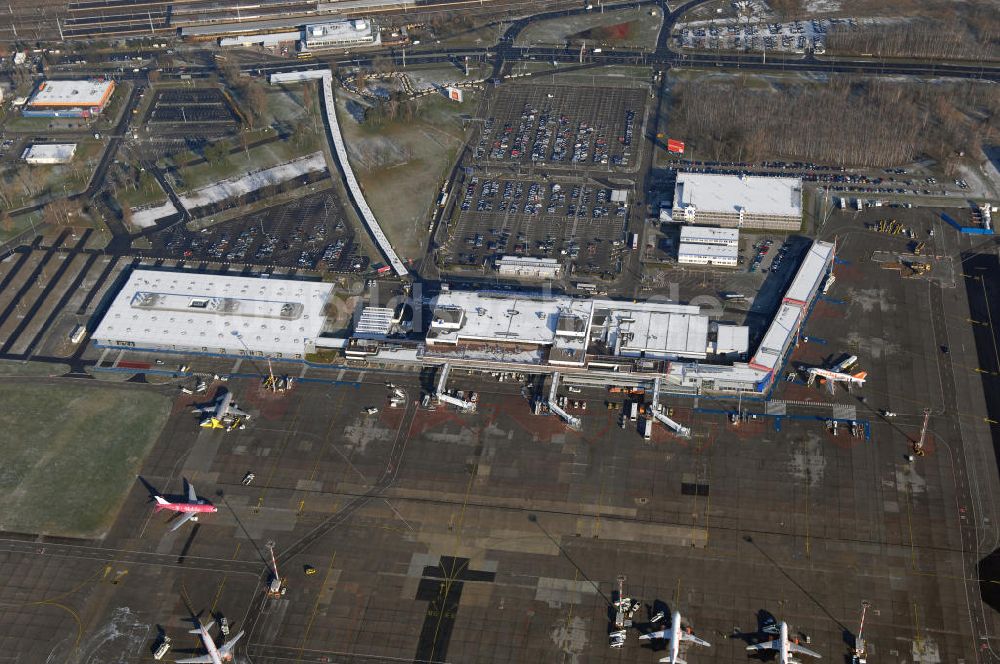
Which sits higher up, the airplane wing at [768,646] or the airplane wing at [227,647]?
the airplane wing at [768,646]

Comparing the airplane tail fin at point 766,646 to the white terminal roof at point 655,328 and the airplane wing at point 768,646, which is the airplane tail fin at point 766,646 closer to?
the airplane wing at point 768,646

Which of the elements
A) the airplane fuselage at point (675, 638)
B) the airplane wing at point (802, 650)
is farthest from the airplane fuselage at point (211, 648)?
the airplane wing at point (802, 650)

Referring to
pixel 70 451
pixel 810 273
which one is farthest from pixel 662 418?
pixel 70 451

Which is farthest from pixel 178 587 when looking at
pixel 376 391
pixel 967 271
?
pixel 967 271

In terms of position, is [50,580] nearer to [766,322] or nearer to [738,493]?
[738,493]

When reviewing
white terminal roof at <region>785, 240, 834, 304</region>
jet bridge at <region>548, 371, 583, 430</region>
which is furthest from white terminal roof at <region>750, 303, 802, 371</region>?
jet bridge at <region>548, 371, 583, 430</region>

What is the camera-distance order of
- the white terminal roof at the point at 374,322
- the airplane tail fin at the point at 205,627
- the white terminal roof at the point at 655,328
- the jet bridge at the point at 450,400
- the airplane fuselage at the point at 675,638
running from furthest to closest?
the white terminal roof at the point at 374,322 → the white terminal roof at the point at 655,328 → the jet bridge at the point at 450,400 → the airplane tail fin at the point at 205,627 → the airplane fuselage at the point at 675,638
